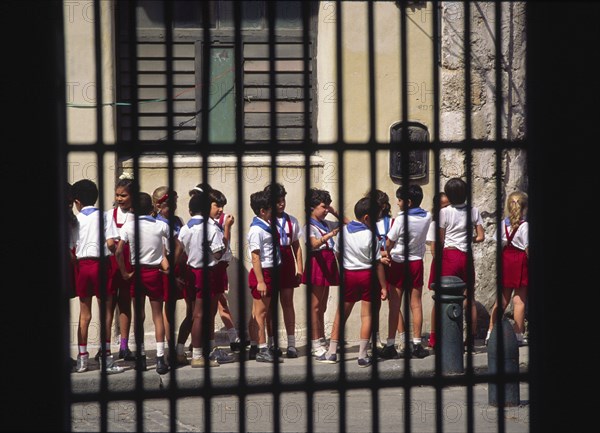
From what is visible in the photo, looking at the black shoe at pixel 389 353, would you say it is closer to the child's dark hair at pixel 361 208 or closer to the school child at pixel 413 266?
the school child at pixel 413 266

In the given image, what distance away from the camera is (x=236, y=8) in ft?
11.1

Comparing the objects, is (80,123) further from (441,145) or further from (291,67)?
(441,145)

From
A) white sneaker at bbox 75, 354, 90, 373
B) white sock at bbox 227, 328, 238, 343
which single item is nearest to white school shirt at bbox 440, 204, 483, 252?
white sock at bbox 227, 328, 238, 343

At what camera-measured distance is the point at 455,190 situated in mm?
7410

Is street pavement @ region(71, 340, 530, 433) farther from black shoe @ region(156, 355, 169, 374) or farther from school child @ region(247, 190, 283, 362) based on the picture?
school child @ region(247, 190, 283, 362)

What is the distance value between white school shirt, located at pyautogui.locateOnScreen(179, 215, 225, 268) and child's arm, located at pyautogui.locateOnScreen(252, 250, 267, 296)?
1.12 feet

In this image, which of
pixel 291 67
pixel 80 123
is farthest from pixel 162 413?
pixel 291 67

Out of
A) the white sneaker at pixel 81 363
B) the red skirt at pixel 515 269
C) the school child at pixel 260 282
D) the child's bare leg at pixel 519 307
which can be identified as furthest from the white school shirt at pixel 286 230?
the child's bare leg at pixel 519 307

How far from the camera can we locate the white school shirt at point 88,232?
7.48m

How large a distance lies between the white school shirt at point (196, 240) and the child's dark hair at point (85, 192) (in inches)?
28.1

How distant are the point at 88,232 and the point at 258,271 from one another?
1.37 meters

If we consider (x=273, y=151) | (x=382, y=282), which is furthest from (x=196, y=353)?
(x=273, y=151)
